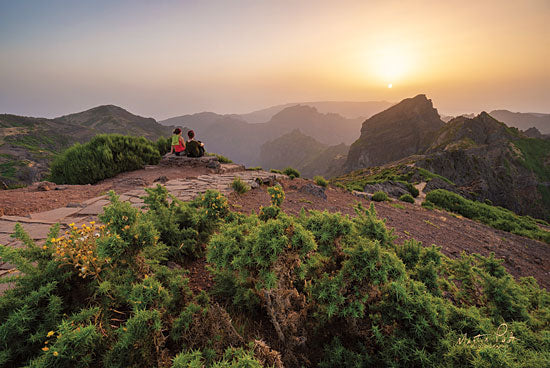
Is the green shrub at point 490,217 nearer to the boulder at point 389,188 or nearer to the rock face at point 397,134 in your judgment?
the boulder at point 389,188

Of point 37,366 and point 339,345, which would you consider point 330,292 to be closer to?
point 339,345

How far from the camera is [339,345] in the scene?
2.04m

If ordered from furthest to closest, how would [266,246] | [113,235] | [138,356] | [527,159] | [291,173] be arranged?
[527,159] < [291,173] < [113,235] < [266,246] < [138,356]

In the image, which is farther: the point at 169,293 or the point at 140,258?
the point at 140,258

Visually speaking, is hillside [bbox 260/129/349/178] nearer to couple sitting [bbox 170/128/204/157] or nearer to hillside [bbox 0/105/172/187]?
hillside [bbox 0/105/172/187]

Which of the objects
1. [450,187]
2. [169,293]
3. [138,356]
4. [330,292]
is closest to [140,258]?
[169,293]

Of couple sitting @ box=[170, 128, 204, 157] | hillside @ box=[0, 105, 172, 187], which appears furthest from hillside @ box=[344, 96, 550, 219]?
hillside @ box=[0, 105, 172, 187]

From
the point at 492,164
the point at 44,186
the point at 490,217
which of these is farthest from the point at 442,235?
the point at 492,164

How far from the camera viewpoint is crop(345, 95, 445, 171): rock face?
90.2 metres

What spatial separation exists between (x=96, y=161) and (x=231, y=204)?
6517 millimetres

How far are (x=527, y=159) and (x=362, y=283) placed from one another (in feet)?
219

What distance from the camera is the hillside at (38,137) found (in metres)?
29.0

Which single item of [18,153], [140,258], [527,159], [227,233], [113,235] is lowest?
[527,159]

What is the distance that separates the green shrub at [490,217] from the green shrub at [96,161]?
58.7ft
